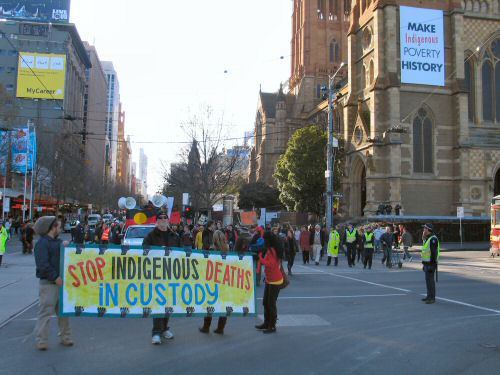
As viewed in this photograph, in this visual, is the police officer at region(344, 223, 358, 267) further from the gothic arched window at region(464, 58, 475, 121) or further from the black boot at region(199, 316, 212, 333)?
the gothic arched window at region(464, 58, 475, 121)

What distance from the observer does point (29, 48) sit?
79125 mm

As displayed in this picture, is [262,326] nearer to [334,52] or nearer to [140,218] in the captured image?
[140,218]

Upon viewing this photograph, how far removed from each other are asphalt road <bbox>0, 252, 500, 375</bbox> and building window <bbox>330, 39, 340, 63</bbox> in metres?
60.8

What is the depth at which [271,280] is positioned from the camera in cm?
756

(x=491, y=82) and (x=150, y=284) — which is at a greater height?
(x=491, y=82)

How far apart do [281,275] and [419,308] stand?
3.79 metres

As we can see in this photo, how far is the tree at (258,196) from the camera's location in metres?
60.3

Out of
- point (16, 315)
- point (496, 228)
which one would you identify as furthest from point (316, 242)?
point (16, 315)

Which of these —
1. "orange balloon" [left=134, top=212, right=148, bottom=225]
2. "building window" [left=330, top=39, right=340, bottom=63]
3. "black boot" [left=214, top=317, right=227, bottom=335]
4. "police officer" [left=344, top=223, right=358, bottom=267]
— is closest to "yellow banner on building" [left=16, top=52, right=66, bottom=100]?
"building window" [left=330, top=39, right=340, bottom=63]

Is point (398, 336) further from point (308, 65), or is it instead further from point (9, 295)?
point (308, 65)

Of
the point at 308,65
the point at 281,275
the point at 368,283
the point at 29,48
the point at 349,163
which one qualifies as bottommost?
the point at 368,283

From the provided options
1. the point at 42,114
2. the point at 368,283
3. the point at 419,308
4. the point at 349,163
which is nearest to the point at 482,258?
the point at 368,283

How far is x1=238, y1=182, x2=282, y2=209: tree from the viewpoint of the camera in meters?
60.3

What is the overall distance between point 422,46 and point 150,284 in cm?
3686
